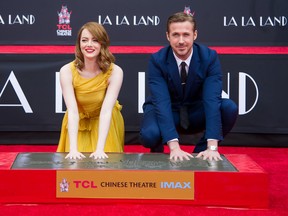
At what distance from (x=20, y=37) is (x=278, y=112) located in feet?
5.80

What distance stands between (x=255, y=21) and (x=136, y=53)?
802 mm

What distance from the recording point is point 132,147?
3.34 metres

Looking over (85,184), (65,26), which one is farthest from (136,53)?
(85,184)

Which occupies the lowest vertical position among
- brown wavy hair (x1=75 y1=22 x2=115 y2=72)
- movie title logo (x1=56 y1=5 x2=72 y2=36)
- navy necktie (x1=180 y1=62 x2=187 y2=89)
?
navy necktie (x1=180 y1=62 x2=187 y2=89)

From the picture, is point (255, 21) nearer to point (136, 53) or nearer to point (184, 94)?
point (136, 53)

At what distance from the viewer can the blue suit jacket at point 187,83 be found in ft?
7.06

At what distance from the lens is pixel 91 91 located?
7.72 ft

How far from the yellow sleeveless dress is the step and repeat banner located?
0.85m

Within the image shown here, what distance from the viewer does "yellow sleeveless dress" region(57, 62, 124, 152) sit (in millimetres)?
2348

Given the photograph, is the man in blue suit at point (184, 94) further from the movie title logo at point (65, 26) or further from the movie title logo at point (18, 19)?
the movie title logo at point (18, 19)

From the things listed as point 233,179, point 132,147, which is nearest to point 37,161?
point 233,179

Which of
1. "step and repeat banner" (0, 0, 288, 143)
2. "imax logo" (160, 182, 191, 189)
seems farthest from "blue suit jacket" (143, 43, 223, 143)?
"step and repeat banner" (0, 0, 288, 143)

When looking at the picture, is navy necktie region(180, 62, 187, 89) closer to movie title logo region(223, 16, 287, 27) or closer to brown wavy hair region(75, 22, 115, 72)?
brown wavy hair region(75, 22, 115, 72)

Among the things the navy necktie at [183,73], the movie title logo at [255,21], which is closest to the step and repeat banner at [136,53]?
the movie title logo at [255,21]
